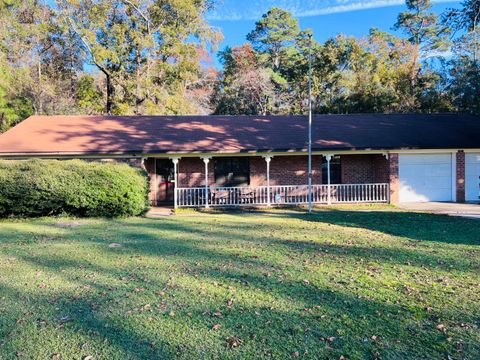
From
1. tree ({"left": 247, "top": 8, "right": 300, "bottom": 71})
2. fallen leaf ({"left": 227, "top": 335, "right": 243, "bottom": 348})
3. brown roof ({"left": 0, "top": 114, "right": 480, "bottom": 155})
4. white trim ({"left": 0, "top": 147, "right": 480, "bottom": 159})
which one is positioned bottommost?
fallen leaf ({"left": 227, "top": 335, "right": 243, "bottom": 348})

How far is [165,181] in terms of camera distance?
18.5 metres

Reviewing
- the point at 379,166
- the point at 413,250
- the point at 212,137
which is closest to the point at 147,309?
the point at 413,250

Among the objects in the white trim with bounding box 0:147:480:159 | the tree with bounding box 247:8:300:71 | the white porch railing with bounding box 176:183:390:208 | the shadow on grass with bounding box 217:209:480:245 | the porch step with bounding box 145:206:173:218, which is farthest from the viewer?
the tree with bounding box 247:8:300:71

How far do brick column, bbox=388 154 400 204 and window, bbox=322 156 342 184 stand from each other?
2.29 metres

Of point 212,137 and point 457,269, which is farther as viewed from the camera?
point 212,137

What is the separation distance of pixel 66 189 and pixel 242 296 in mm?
9622

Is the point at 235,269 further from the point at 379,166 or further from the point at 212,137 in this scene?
the point at 379,166

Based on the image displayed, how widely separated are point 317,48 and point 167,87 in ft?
44.6

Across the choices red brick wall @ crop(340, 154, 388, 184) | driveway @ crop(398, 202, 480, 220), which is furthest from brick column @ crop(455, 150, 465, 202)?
red brick wall @ crop(340, 154, 388, 184)

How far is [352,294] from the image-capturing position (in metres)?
5.24

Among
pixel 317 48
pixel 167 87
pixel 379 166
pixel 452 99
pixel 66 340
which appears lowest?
pixel 66 340

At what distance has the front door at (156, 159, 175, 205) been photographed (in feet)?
60.5

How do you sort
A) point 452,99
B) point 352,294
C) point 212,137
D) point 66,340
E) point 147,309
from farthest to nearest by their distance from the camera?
point 452,99 → point 212,137 → point 352,294 → point 147,309 → point 66,340

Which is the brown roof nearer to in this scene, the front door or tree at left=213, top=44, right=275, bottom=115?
the front door
